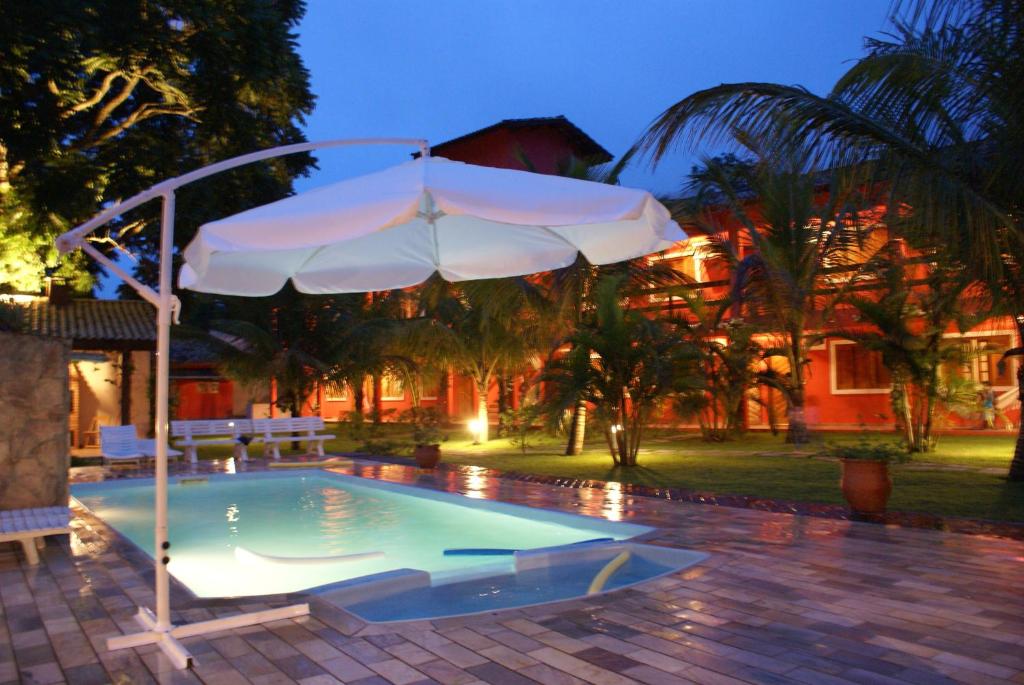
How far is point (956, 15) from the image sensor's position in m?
6.43

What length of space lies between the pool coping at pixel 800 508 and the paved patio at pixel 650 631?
2.27 feet

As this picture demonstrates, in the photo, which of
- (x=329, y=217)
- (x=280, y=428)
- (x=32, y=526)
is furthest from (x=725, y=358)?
(x=329, y=217)

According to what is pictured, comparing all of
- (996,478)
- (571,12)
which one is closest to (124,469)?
(996,478)

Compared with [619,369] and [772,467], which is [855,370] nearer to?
[772,467]

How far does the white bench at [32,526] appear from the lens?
612 centimetres

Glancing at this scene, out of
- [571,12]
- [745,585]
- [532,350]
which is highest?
[571,12]

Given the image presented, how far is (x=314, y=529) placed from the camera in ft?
30.5

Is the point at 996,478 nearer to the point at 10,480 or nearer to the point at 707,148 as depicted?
the point at 707,148

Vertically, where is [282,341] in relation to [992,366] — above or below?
above

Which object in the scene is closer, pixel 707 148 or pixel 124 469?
pixel 707 148

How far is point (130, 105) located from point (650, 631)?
15821mm

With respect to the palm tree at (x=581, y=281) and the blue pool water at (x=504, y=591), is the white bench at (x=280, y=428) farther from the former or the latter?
the blue pool water at (x=504, y=591)

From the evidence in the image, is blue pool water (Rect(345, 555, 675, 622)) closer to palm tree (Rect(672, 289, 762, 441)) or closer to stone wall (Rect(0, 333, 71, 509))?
stone wall (Rect(0, 333, 71, 509))

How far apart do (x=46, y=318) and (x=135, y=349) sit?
93.2 inches
